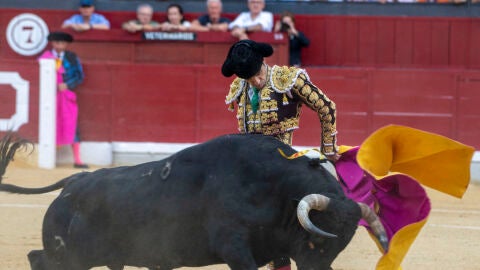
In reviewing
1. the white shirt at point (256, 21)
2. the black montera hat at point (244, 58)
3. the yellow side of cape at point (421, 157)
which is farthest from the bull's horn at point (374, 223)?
the white shirt at point (256, 21)

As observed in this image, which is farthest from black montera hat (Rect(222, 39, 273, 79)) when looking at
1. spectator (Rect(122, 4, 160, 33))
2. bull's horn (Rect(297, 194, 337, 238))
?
spectator (Rect(122, 4, 160, 33))

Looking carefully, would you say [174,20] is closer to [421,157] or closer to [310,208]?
[421,157]

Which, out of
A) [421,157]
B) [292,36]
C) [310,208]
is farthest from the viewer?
[292,36]

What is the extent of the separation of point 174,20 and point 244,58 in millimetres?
6271

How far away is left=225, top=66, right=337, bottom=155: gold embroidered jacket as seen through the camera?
4363 millimetres

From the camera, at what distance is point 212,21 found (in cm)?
1049

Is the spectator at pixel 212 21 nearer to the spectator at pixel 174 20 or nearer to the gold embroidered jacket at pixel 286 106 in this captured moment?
the spectator at pixel 174 20

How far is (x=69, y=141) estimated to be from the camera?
989cm

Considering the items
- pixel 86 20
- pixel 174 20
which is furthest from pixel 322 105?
pixel 86 20

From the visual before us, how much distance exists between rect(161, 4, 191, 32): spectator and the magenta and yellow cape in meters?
6.30

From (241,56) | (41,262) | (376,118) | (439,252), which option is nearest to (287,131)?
(241,56)

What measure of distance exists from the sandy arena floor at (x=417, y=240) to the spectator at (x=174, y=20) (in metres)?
2.48

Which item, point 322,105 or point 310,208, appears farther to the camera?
point 322,105

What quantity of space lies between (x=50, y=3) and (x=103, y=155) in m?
2.21
